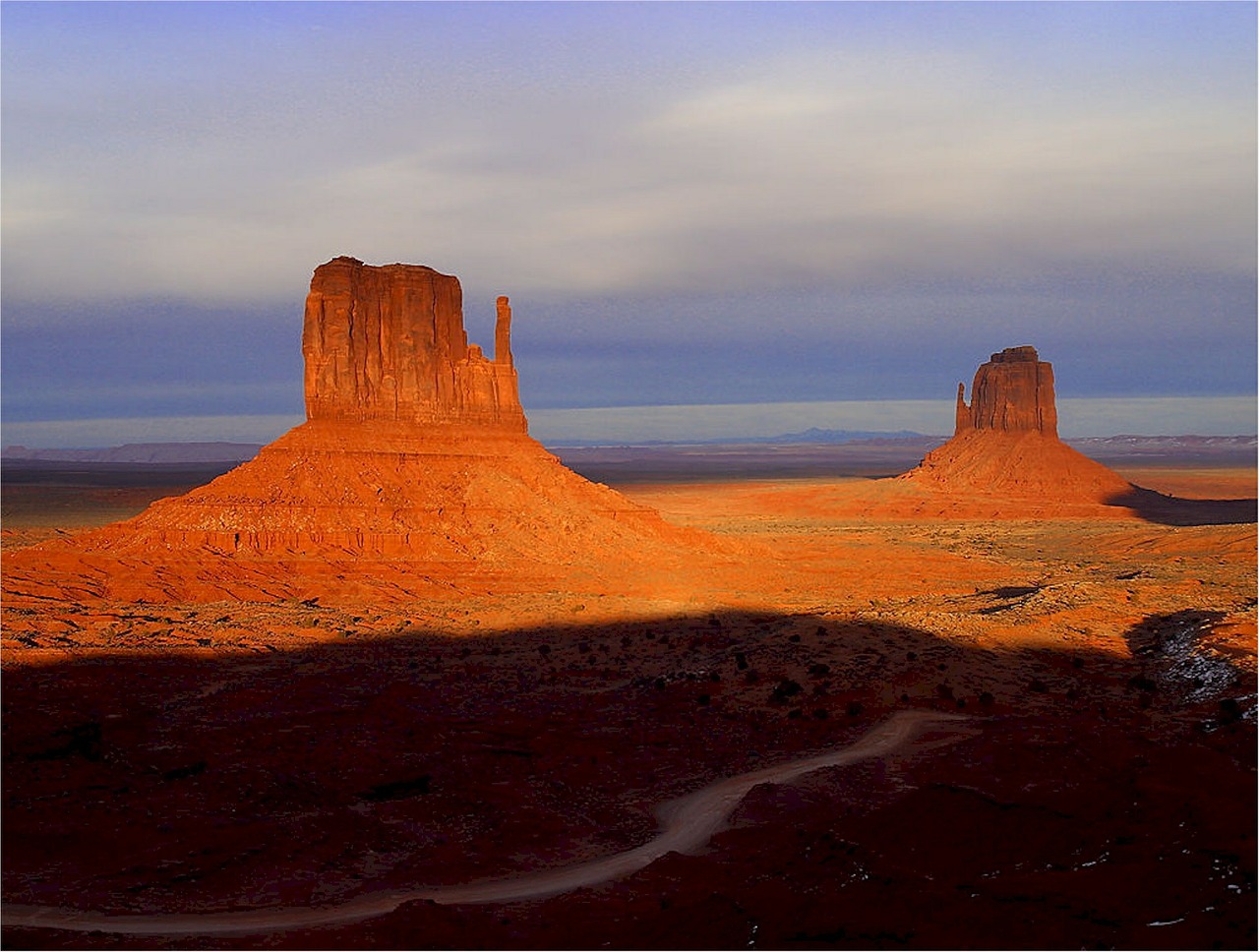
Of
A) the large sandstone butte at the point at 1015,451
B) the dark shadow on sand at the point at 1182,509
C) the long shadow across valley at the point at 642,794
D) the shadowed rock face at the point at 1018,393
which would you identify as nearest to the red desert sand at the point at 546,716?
the long shadow across valley at the point at 642,794

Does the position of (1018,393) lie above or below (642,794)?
above

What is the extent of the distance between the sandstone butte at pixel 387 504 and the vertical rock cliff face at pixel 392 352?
85 mm

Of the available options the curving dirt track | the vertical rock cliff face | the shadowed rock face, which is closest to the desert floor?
the curving dirt track

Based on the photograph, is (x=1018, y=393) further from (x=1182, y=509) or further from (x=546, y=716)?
(x=546, y=716)

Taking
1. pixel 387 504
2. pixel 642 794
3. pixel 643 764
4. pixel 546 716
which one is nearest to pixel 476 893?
pixel 642 794

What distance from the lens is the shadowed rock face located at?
126 metres

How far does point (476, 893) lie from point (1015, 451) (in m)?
119

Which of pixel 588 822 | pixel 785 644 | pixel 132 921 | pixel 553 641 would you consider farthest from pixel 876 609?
pixel 132 921

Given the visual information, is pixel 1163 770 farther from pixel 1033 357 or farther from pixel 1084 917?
pixel 1033 357

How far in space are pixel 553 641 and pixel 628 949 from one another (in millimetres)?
26923

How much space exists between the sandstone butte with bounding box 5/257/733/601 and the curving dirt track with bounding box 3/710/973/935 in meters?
30.6

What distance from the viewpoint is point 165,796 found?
2053 centimetres

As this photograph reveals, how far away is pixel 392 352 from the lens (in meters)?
61.5

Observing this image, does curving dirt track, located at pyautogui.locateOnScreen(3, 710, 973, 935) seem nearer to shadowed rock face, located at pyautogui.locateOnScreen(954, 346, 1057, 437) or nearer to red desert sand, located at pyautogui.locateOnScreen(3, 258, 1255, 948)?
red desert sand, located at pyautogui.locateOnScreen(3, 258, 1255, 948)
